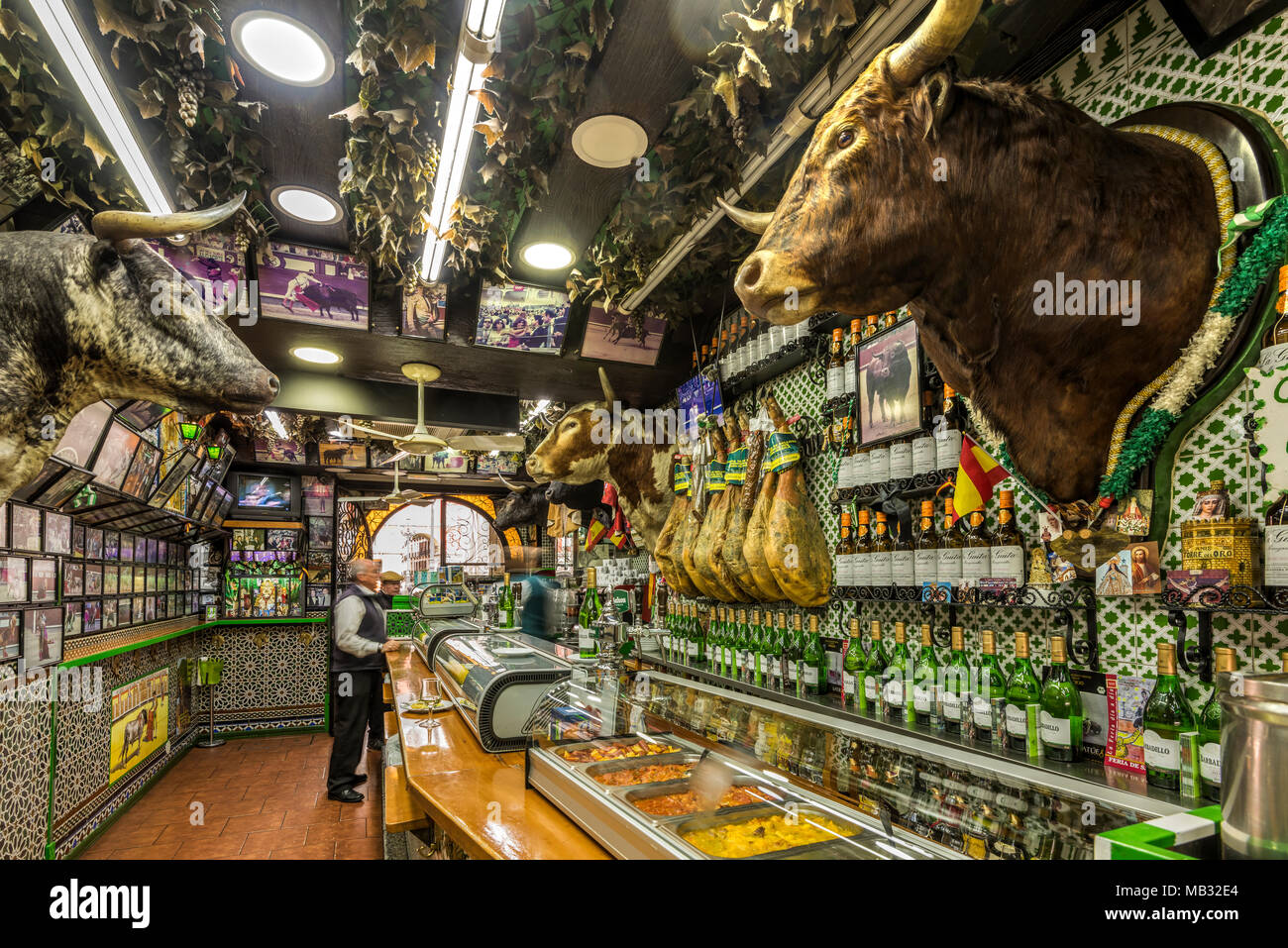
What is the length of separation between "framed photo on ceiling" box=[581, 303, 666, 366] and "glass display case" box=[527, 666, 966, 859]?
2.44 meters

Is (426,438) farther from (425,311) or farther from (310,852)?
(310,852)

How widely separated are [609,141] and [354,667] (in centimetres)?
546

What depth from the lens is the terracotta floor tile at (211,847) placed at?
5.01 m

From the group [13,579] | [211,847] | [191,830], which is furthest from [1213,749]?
[191,830]

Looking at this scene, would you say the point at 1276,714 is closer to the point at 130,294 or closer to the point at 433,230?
the point at 130,294

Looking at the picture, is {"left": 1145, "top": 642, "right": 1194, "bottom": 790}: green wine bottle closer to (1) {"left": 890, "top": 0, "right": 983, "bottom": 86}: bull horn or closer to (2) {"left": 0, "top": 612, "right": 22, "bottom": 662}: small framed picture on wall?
(1) {"left": 890, "top": 0, "right": 983, "bottom": 86}: bull horn

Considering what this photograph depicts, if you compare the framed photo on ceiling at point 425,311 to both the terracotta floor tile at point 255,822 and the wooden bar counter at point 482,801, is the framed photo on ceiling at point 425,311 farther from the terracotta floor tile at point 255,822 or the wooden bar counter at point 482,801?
the terracotta floor tile at point 255,822

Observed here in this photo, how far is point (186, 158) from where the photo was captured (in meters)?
2.73

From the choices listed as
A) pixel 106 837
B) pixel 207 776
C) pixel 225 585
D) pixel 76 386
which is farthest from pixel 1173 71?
pixel 225 585

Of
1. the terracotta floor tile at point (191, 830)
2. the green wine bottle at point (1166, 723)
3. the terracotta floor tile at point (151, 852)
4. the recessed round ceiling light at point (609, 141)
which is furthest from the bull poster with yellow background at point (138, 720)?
the green wine bottle at point (1166, 723)

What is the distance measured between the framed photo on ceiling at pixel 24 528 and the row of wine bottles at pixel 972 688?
434cm

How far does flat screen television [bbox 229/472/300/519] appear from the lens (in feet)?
32.2

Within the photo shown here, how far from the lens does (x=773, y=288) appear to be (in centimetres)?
163

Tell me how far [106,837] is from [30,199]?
5.29 metres
